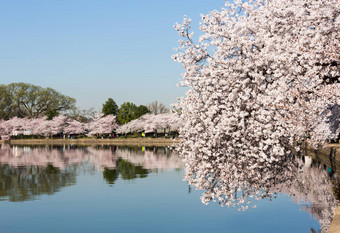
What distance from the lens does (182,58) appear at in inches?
543

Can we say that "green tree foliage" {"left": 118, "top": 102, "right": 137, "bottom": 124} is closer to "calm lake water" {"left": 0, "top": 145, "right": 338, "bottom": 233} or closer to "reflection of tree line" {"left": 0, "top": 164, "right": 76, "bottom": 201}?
"reflection of tree line" {"left": 0, "top": 164, "right": 76, "bottom": 201}

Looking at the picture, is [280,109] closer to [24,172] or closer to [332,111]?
[332,111]

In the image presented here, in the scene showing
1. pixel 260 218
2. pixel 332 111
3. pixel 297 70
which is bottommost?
pixel 260 218

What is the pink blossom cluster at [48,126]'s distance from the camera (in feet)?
412

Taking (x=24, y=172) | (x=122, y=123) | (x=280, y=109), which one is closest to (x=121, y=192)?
(x=24, y=172)

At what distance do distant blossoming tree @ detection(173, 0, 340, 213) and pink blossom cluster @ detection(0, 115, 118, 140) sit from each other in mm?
107570

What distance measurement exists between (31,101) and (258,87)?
439 ft

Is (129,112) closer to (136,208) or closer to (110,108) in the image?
(110,108)

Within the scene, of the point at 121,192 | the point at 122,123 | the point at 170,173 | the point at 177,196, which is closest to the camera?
the point at 177,196

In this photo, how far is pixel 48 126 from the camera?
12838 cm

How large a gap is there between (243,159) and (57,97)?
133m

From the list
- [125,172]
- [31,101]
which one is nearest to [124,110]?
[31,101]

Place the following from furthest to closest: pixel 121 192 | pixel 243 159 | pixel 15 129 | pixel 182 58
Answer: pixel 15 129 < pixel 121 192 < pixel 182 58 < pixel 243 159

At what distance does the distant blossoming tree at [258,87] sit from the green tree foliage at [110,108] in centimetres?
11220
